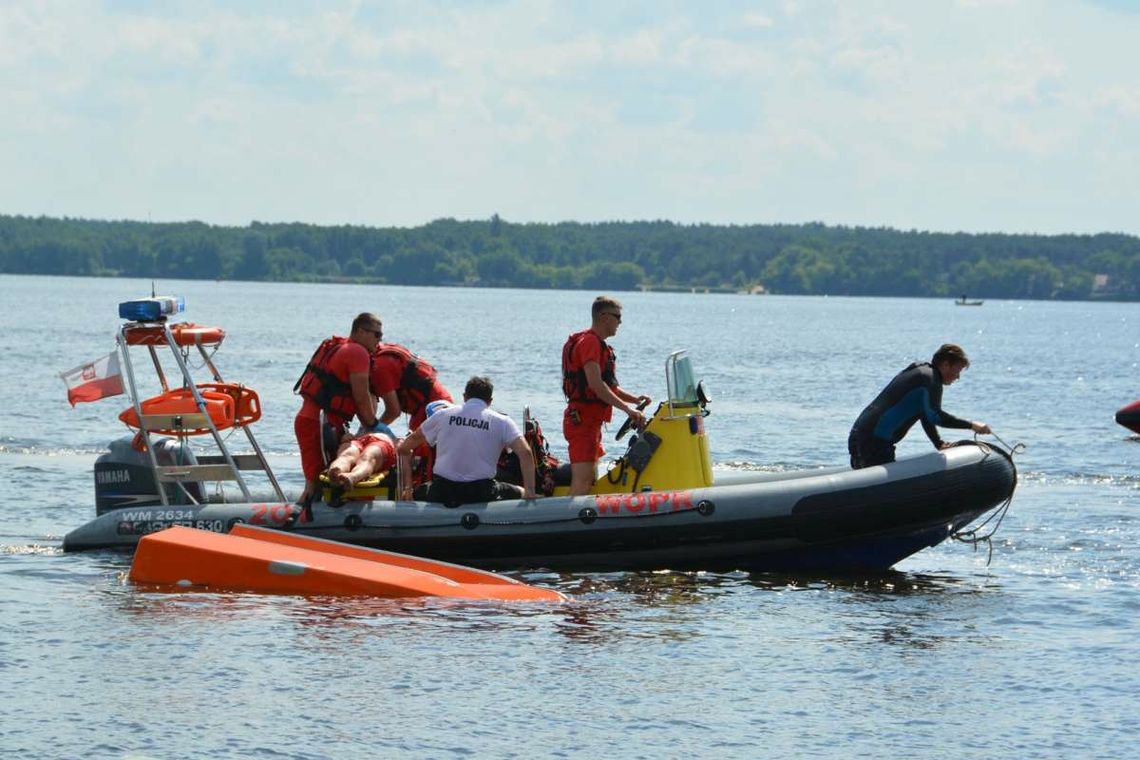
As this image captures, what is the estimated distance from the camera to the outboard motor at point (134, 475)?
13.0 metres

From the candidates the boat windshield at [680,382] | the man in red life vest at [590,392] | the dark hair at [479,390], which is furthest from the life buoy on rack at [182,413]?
the boat windshield at [680,382]

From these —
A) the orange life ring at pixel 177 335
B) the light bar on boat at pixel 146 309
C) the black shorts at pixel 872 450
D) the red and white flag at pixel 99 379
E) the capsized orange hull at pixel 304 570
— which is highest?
the light bar on boat at pixel 146 309

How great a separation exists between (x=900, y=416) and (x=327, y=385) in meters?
3.93

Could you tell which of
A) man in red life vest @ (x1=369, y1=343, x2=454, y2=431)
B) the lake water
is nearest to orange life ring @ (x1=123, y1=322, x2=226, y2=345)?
man in red life vest @ (x1=369, y1=343, x2=454, y2=431)

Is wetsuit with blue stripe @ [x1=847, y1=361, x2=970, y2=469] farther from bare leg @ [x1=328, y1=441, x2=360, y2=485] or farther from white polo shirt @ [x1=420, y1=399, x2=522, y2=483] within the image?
bare leg @ [x1=328, y1=441, x2=360, y2=485]

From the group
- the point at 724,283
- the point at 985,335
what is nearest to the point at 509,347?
the point at 985,335

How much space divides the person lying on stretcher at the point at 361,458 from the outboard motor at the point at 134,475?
1352 mm

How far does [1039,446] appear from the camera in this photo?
24.5 metres

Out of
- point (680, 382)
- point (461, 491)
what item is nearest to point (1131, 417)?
point (680, 382)

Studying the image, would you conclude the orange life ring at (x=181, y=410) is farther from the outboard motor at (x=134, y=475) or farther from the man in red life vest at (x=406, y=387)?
the man in red life vest at (x=406, y=387)

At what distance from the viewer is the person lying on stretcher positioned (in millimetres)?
12047

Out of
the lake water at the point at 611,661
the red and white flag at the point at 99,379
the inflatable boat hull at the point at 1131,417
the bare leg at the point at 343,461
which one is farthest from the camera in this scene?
the inflatable boat hull at the point at 1131,417

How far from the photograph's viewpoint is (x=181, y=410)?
12.7 m

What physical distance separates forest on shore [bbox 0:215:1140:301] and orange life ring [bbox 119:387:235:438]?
533ft
